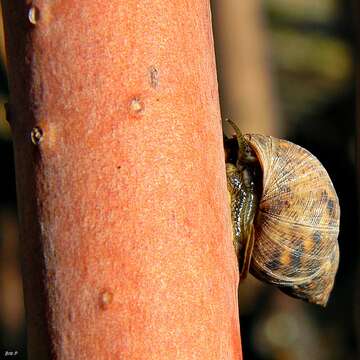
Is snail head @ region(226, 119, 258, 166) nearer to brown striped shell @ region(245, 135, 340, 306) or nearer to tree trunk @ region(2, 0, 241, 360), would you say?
brown striped shell @ region(245, 135, 340, 306)

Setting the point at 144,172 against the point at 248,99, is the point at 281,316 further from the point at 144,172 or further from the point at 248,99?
the point at 144,172

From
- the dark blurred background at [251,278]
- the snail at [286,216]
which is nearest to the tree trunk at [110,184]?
the snail at [286,216]

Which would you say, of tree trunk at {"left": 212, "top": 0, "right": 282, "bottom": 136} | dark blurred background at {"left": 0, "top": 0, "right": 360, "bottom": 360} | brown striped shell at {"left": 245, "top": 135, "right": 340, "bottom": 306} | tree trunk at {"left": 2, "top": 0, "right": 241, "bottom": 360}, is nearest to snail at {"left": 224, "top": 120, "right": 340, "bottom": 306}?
brown striped shell at {"left": 245, "top": 135, "right": 340, "bottom": 306}

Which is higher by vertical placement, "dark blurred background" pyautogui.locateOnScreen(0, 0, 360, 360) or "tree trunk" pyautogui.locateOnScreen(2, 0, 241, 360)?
"tree trunk" pyautogui.locateOnScreen(2, 0, 241, 360)

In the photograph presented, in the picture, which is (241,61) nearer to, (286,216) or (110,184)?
(286,216)

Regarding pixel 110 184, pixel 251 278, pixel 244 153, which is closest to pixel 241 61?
pixel 251 278

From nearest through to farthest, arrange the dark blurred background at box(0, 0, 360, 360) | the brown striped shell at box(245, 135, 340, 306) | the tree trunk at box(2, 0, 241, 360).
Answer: the tree trunk at box(2, 0, 241, 360) < the brown striped shell at box(245, 135, 340, 306) < the dark blurred background at box(0, 0, 360, 360)

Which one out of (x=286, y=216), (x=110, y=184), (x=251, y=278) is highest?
(x=110, y=184)

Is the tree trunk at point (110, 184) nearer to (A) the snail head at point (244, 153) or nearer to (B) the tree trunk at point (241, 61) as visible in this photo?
(A) the snail head at point (244, 153)
